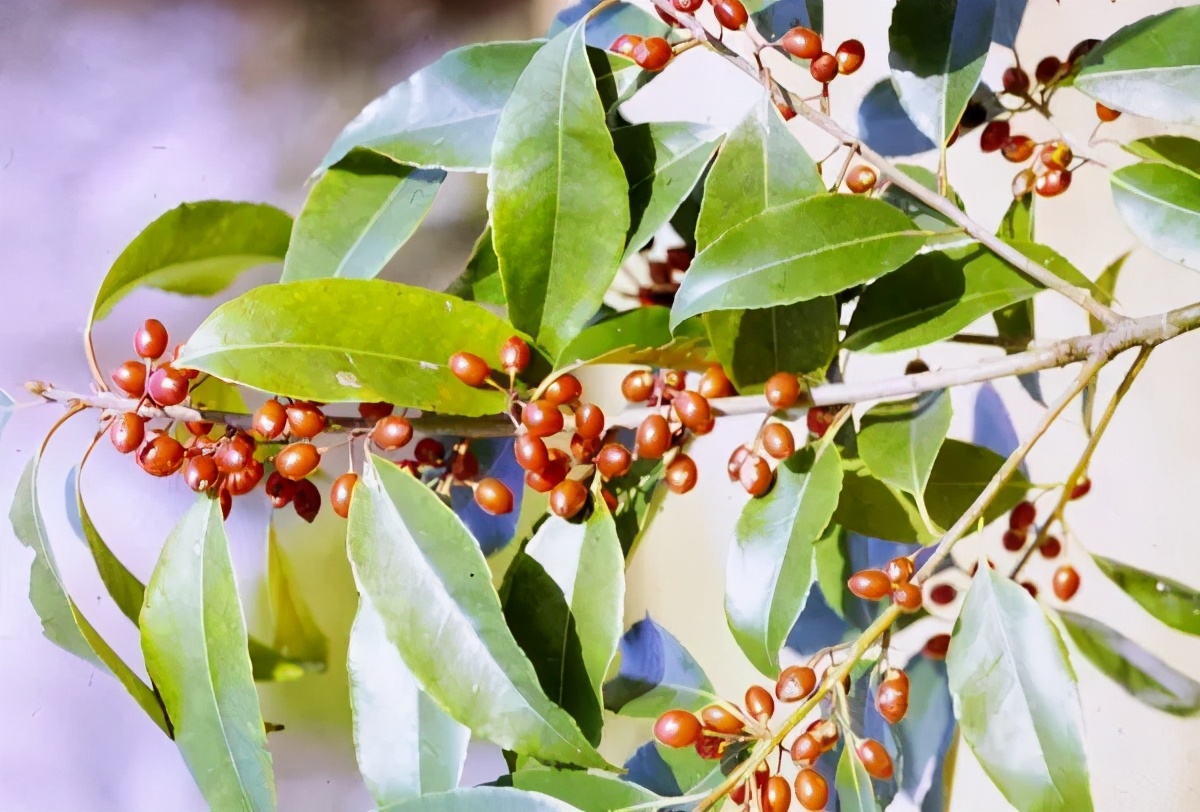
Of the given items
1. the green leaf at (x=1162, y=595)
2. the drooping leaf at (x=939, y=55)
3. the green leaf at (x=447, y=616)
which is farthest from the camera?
the green leaf at (x=1162, y=595)

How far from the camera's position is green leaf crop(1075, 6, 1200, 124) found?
446 mm

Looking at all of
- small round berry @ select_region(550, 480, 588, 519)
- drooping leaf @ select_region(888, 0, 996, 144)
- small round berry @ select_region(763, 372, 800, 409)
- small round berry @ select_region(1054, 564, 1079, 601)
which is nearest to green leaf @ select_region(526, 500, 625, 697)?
small round berry @ select_region(550, 480, 588, 519)

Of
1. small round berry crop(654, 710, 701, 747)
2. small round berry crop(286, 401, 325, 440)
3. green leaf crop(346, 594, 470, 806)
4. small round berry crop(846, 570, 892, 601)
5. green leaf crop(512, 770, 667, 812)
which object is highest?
small round berry crop(286, 401, 325, 440)

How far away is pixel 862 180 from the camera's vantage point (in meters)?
0.55

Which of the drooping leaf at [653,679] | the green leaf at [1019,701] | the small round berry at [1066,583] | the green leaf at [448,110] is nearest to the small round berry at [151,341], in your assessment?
the green leaf at [448,110]

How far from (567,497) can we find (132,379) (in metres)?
0.25

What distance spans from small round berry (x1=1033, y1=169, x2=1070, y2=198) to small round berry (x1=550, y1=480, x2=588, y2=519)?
0.39 meters

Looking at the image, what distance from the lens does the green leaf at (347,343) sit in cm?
39

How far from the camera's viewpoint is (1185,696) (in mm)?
692

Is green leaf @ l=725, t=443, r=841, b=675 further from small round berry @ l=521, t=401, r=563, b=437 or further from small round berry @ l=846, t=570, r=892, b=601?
small round berry @ l=521, t=401, r=563, b=437

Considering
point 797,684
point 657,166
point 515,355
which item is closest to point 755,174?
point 657,166

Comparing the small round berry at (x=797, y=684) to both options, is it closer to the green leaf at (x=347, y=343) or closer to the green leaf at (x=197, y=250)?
the green leaf at (x=347, y=343)

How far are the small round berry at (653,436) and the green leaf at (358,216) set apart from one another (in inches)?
8.2

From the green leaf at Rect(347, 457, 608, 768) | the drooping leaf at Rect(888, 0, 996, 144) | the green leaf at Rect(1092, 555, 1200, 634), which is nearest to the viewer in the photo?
the green leaf at Rect(347, 457, 608, 768)
